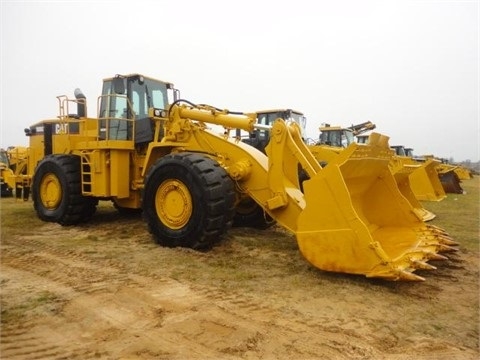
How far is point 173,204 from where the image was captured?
591 cm

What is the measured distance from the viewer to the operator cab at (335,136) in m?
16.1

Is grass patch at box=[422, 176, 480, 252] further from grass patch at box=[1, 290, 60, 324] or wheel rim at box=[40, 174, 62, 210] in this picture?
wheel rim at box=[40, 174, 62, 210]

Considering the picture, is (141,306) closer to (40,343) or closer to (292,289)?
(40,343)

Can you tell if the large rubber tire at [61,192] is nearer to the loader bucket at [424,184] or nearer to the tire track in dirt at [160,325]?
the tire track in dirt at [160,325]

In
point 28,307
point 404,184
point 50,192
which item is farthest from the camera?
point 404,184

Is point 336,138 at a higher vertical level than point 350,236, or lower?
higher

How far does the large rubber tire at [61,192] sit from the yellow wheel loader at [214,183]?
0.02 meters

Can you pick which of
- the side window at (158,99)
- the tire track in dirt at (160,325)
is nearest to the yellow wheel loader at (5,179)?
the side window at (158,99)

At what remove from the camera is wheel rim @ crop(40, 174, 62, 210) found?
26.2 ft

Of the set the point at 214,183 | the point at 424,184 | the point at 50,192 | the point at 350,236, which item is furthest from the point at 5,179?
the point at 424,184

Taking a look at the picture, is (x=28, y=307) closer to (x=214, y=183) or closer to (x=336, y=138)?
(x=214, y=183)

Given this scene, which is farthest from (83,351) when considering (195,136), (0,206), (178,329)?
(0,206)

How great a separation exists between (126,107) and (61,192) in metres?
2.02

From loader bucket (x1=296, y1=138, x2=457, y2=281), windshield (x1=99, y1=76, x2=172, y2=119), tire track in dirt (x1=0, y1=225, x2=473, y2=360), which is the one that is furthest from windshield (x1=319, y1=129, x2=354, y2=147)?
tire track in dirt (x1=0, y1=225, x2=473, y2=360)
